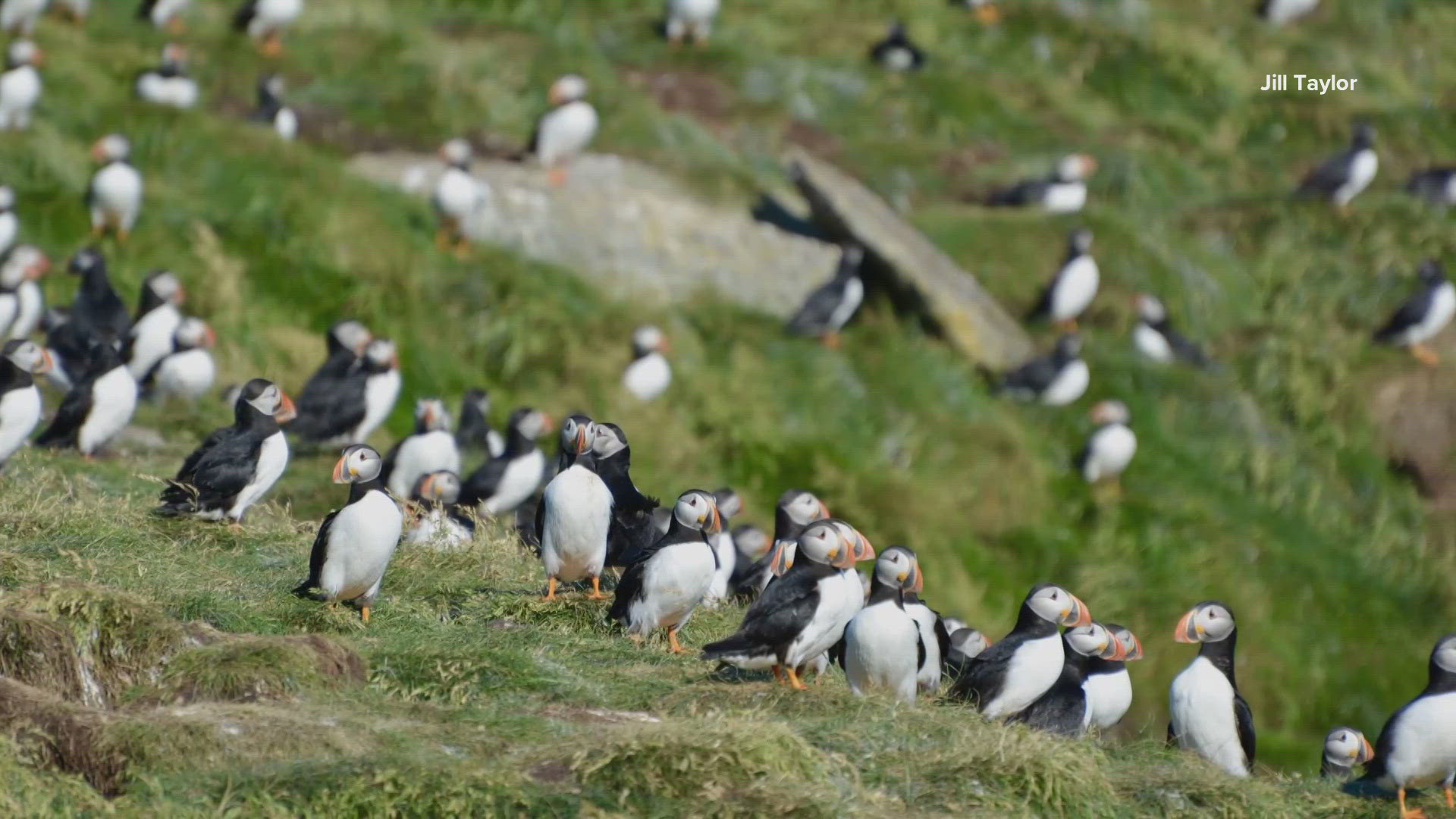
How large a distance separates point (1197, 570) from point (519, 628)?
27.1 ft

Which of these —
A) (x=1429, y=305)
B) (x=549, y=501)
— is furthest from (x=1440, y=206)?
(x=549, y=501)

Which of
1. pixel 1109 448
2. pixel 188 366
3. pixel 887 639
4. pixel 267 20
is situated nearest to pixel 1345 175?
pixel 1109 448

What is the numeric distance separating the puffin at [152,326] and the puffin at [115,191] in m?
1.47

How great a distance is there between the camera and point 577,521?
8156 mm

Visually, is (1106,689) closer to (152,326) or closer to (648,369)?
(648,369)

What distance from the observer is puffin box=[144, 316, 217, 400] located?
1352cm

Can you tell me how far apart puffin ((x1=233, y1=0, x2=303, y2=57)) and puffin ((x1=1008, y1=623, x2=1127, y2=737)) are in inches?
555

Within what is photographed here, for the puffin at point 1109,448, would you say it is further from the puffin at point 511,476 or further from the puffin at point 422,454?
the puffin at point 422,454

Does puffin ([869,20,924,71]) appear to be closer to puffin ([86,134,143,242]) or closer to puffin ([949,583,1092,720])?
puffin ([86,134,143,242])

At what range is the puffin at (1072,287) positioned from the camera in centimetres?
1770

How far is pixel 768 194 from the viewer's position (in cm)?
1891

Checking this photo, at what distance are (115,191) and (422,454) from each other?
4.72 meters

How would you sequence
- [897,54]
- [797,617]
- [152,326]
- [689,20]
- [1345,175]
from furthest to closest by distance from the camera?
[897,54]
[689,20]
[1345,175]
[152,326]
[797,617]

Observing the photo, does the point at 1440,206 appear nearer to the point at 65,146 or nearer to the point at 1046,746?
the point at 65,146
